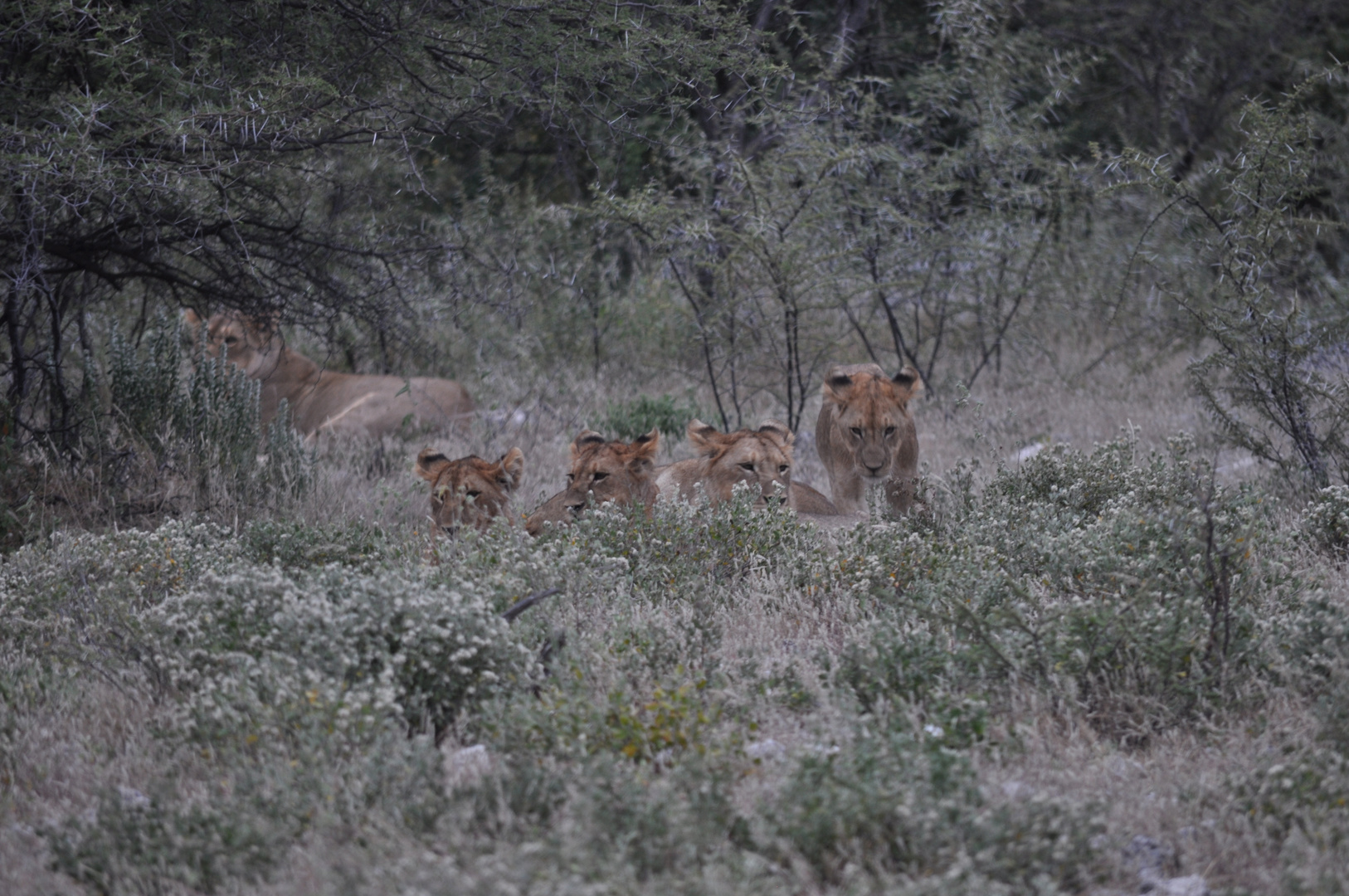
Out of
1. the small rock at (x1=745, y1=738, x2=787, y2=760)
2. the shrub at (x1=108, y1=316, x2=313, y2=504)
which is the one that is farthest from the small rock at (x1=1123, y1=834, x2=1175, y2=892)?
the shrub at (x1=108, y1=316, x2=313, y2=504)

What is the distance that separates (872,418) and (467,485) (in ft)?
7.60

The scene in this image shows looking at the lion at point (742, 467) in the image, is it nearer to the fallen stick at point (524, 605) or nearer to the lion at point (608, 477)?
the lion at point (608, 477)

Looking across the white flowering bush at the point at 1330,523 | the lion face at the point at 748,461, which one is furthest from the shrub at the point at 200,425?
the white flowering bush at the point at 1330,523

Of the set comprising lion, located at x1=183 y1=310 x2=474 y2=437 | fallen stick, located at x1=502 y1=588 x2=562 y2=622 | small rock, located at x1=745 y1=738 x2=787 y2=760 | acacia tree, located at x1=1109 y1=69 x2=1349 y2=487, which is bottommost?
lion, located at x1=183 y1=310 x2=474 y2=437

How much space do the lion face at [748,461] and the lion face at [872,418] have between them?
391mm

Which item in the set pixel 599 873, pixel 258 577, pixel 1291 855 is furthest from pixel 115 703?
pixel 1291 855

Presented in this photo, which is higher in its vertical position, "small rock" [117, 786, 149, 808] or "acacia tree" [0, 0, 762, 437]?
"acacia tree" [0, 0, 762, 437]

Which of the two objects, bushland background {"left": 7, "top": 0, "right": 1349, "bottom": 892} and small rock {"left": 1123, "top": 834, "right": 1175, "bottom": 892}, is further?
bushland background {"left": 7, "top": 0, "right": 1349, "bottom": 892}

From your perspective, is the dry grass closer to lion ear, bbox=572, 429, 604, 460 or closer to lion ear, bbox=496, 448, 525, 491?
lion ear, bbox=572, 429, 604, 460

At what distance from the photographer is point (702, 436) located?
731 cm

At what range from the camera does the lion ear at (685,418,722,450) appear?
23.9 feet

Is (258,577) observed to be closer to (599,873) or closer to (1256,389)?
(599,873)

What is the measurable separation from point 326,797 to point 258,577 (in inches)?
53.4

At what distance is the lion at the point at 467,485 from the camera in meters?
6.72
